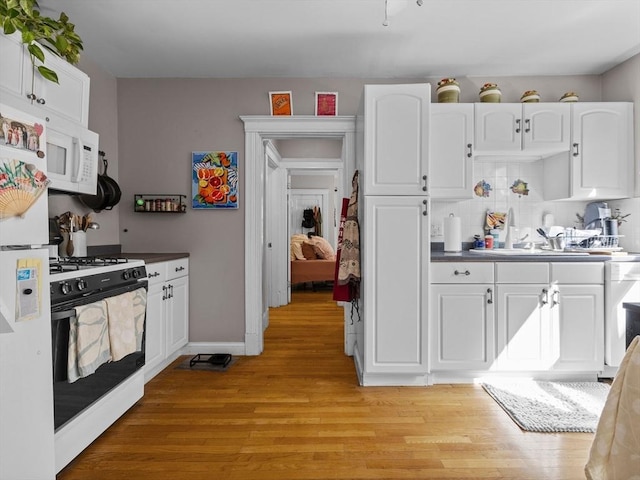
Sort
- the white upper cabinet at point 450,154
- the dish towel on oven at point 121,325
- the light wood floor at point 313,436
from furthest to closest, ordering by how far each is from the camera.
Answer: the white upper cabinet at point 450,154 < the dish towel on oven at point 121,325 < the light wood floor at point 313,436

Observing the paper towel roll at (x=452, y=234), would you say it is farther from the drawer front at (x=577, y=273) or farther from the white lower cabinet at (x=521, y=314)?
the drawer front at (x=577, y=273)

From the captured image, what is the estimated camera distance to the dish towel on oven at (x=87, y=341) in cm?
172

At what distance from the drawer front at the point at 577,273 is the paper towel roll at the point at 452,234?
0.70 meters

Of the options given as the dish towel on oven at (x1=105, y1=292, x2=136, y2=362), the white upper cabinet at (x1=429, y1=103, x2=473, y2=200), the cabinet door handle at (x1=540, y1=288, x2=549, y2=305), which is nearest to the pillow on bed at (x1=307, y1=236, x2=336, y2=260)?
the white upper cabinet at (x1=429, y1=103, x2=473, y2=200)

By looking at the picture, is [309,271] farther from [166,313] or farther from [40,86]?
[40,86]

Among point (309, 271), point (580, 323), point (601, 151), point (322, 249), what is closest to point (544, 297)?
point (580, 323)

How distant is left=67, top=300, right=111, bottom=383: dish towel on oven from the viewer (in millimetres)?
1716

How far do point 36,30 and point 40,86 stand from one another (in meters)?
0.26

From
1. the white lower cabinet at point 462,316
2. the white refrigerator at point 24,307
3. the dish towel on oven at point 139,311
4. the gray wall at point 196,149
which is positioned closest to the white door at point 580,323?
the white lower cabinet at point 462,316

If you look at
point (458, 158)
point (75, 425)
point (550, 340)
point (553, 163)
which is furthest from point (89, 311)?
point (553, 163)

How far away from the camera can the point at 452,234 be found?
10.3 ft

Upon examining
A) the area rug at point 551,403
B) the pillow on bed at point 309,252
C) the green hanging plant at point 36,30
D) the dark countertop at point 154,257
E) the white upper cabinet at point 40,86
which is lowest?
the area rug at point 551,403

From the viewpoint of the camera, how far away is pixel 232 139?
3373 mm

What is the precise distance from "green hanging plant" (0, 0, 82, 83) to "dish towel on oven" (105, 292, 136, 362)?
1168 millimetres
